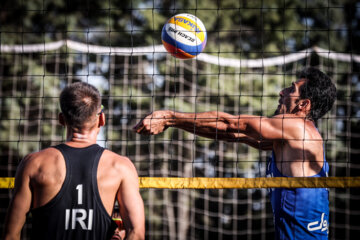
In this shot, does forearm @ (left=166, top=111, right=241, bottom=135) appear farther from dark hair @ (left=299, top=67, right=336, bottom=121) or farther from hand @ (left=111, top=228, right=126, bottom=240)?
hand @ (left=111, top=228, right=126, bottom=240)

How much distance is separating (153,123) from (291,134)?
43.2 inches

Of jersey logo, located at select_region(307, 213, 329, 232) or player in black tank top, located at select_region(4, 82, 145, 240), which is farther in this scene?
jersey logo, located at select_region(307, 213, 329, 232)

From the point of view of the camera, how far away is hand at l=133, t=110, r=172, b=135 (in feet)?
10.0

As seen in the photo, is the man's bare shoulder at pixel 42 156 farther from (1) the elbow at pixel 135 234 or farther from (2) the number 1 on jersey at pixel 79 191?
(1) the elbow at pixel 135 234

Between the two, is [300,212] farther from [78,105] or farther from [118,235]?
[78,105]

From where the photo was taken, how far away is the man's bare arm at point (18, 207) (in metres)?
1.97

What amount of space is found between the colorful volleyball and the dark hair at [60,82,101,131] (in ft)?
5.17

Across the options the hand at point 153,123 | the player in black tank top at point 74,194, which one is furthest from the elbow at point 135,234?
the hand at point 153,123

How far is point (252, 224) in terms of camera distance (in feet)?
31.2

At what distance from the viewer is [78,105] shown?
2107 mm

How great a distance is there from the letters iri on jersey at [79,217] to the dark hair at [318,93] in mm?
2142

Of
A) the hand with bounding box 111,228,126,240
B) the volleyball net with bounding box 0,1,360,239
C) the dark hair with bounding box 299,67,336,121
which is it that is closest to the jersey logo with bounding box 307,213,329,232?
the dark hair with bounding box 299,67,336,121

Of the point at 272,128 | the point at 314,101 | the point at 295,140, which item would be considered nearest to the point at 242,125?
the point at 272,128

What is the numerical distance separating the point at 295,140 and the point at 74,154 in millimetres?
1883
